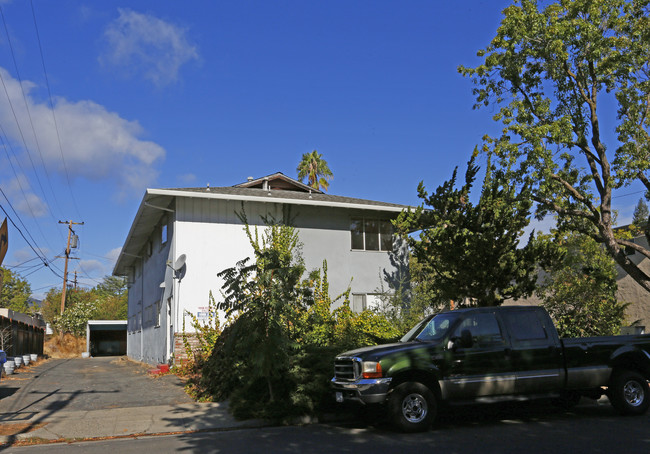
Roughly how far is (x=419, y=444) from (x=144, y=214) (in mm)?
15999

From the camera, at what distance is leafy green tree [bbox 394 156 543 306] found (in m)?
14.6

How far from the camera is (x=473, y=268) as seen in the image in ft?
48.1

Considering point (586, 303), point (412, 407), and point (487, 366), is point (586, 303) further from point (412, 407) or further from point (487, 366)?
point (412, 407)

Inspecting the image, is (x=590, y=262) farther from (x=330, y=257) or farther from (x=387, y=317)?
(x=330, y=257)

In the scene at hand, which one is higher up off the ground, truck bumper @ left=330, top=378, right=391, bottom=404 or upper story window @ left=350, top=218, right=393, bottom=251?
upper story window @ left=350, top=218, right=393, bottom=251

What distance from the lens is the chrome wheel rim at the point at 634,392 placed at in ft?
31.7

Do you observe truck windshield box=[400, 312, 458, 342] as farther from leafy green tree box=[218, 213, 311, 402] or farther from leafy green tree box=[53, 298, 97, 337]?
leafy green tree box=[53, 298, 97, 337]

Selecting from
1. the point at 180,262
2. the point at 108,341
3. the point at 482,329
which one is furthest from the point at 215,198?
Result: the point at 108,341

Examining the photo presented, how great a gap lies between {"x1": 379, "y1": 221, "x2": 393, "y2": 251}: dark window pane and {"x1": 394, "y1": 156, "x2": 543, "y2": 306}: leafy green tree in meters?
5.68

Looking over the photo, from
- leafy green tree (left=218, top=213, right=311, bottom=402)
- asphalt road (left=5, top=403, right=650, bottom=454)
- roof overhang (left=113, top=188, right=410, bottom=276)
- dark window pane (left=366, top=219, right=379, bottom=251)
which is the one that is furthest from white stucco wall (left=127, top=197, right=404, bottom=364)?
asphalt road (left=5, top=403, right=650, bottom=454)

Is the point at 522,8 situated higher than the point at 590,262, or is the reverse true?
the point at 522,8

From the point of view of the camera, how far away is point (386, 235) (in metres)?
22.0

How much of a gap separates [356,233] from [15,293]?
75.5 meters

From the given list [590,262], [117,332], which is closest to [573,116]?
[590,262]
